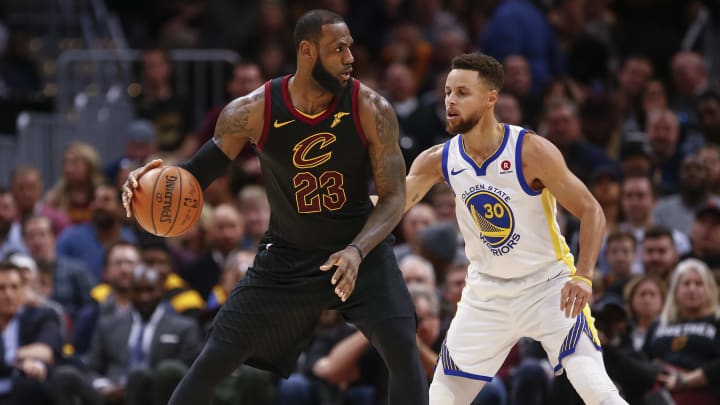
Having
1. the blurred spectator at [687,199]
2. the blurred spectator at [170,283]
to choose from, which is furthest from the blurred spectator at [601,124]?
the blurred spectator at [170,283]

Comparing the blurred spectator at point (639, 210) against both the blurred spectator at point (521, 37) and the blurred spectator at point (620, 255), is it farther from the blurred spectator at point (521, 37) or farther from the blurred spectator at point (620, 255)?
the blurred spectator at point (521, 37)

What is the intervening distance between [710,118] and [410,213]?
2.97 metres

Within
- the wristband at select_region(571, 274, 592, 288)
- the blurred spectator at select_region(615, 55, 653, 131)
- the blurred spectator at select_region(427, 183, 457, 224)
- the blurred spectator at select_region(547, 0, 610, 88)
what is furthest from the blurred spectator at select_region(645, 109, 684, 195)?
the wristband at select_region(571, 274, 592, 288)

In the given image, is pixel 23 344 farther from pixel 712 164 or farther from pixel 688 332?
pixel 712 164

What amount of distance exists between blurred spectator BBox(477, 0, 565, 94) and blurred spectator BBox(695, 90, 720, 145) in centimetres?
173

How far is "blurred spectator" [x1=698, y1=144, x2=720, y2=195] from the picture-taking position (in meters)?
10.2

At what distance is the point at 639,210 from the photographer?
10.0m

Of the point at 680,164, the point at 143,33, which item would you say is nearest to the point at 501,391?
the point at 680,164

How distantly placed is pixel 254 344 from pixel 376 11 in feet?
28.0

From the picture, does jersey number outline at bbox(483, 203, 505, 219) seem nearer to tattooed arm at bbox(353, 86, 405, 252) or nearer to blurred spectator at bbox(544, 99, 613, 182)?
tattooed arm at bbox(353, 86, 405, 252)

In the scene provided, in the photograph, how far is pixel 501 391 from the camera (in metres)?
8.27

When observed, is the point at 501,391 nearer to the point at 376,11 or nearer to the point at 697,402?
the point at 697,402

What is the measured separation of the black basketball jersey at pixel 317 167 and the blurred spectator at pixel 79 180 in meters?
5.91

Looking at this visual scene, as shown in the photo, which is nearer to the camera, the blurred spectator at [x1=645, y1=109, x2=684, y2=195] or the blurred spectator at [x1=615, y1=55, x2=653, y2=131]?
the blurred spectator at [x1=645, y1=109, x2=684, y2=195]
